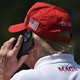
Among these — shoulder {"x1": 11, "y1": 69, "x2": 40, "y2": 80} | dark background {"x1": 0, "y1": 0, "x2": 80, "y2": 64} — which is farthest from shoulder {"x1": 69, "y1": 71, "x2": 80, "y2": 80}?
dark background {"x1": 0, "y1": 0, "x2": 80, "y2": 64}

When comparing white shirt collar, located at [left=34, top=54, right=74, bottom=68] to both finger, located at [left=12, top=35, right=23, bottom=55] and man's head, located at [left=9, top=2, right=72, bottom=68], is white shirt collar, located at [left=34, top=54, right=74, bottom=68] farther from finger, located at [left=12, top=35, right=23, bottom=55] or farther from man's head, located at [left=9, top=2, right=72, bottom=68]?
finger, located at [left=12, top=35, right=23, bottom=55]

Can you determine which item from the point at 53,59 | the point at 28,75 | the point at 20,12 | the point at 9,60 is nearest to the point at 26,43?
the point at 9,60

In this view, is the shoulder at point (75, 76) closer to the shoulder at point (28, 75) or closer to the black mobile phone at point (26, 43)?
the shoulder at point (28, 75)

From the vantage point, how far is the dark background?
11086 mm

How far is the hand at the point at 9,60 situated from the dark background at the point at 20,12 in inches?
237

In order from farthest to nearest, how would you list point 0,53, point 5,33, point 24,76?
point 5,33, point 0,53, point 24,76

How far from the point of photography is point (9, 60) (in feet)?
15.7

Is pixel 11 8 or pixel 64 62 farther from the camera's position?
pixel 11 8

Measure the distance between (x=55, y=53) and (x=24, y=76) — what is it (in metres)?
0.33

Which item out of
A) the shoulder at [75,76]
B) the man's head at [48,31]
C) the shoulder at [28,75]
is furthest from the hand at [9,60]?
the shoulder at [75,76]

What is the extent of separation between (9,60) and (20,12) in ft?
21.8

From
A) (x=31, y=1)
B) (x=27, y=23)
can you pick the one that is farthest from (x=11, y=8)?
(x=27, y=23)

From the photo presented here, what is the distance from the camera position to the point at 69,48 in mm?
4754

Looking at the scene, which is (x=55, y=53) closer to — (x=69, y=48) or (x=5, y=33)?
(x=69, y=48)
